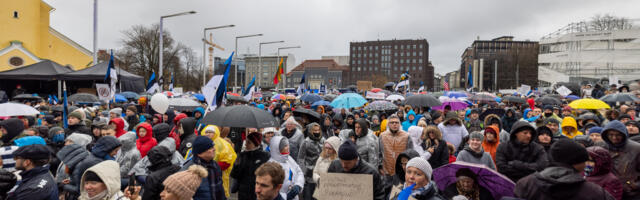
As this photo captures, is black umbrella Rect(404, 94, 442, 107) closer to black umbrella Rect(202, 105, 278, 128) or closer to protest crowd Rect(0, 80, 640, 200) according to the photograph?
protest crowd Rect(0, 80, 640, 200)

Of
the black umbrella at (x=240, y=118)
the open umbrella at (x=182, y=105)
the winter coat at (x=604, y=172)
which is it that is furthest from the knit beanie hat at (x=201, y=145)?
the open umbrella at (x=182, y=105)

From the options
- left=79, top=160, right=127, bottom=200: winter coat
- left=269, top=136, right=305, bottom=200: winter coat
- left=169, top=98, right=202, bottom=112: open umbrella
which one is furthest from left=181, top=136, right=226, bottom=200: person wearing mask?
left=169, top=98, right=202, bottom=112: open umbrella

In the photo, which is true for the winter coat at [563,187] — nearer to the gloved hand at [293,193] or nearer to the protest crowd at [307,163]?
the protest crowd at [307,163]

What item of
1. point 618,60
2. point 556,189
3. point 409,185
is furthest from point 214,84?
point 618,60

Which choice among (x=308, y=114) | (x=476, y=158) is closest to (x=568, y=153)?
(x=476, y=158)

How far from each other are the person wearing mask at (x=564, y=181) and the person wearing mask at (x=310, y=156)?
3.33 m

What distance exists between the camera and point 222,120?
5.06 meters

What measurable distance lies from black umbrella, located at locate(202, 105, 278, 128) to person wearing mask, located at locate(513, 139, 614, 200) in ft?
10.4

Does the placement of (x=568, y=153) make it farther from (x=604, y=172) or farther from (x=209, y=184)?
(x=209, y=184)

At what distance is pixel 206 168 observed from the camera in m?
3.87

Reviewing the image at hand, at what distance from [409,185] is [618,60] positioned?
4830 centimetres

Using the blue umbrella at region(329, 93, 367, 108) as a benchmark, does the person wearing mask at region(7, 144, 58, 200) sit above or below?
below

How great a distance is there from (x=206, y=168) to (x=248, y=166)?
0.71 m

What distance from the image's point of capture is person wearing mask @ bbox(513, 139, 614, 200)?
2852 millimetres
